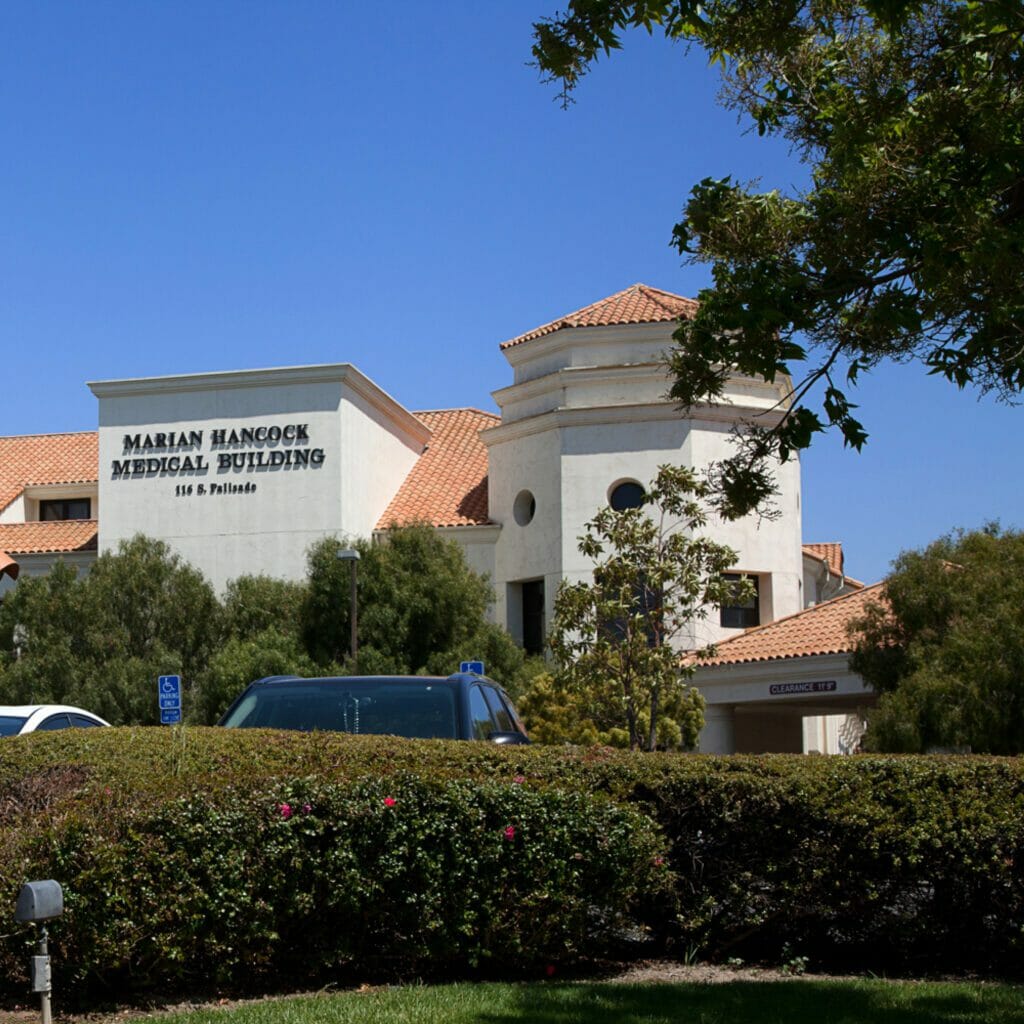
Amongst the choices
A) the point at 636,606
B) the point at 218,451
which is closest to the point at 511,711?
the point at 636,606

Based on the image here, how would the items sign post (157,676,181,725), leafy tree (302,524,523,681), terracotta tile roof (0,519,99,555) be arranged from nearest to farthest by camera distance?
sign post (157,676,181,725) → leafy tree (302,524,523,681) → terracotta tile roof (0,519,99,555)

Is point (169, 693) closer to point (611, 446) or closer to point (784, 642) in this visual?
point (784, 642)

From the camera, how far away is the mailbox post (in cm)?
672

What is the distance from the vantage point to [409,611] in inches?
1419

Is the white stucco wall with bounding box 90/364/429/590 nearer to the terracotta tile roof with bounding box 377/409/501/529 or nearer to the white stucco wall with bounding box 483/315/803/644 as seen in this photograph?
the terracotta tile roof with bounding box 377/409/501/529

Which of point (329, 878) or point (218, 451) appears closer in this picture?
point (329, 878)

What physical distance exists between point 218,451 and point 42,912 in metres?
35.2

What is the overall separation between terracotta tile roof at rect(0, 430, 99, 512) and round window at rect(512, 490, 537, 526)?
599 inches

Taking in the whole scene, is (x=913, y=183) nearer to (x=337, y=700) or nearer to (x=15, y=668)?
(x=337, y=700)

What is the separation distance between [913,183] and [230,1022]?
6.10 meters

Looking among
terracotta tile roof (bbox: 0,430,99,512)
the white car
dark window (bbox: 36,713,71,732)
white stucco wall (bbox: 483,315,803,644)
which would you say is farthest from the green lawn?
terracotta tile roof (bbox: 0,430,99,512)

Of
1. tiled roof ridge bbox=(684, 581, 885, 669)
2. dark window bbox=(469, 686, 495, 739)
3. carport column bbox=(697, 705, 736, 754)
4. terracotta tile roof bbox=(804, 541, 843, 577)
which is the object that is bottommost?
carport column bbox=(697, 705, 736, 754)

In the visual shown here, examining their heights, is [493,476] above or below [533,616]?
above

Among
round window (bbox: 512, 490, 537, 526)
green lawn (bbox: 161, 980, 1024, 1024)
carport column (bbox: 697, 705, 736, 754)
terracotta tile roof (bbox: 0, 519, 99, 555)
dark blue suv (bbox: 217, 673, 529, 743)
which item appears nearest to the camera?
green lawn (bbox: 161, 980, 1024, 1024)
